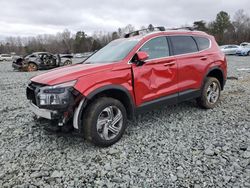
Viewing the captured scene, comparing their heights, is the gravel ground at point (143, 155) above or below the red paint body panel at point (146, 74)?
below

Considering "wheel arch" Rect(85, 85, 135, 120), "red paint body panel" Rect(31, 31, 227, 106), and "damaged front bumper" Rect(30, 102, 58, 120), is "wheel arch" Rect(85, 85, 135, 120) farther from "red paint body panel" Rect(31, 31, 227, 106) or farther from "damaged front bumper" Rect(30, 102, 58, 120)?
"damaged front bumper" Rect(30, 102, 58, 120)

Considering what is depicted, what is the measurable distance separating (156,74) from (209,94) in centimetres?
190

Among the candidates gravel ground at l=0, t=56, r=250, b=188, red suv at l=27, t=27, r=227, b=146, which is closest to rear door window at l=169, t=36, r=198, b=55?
red suv at l=27, t=27, r=227, b=146

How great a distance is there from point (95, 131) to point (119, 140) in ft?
2.01

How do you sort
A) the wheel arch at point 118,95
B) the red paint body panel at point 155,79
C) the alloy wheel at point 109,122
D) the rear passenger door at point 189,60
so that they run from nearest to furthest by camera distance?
the wheel arch at point 118,95, the alloy wheel at point 109,122, the red paint body panel at point 155,79, the rear passenger door at point 189,60

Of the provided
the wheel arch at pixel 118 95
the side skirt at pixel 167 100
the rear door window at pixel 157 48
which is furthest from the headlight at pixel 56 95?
the rear door window at pixel 157 48

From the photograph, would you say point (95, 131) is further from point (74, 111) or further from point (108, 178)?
point (108, 178)

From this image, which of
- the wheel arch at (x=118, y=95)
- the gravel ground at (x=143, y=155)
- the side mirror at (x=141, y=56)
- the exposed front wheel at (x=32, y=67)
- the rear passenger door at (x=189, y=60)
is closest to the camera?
the gravel ground at (x=143, y=155)

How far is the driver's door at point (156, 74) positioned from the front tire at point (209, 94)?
98cm

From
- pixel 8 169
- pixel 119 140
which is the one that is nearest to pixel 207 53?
pixel 119 140

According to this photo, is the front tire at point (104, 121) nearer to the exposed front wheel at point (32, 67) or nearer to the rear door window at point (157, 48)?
the rear door window at point (157, 48)

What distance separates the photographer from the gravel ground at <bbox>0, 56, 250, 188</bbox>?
107 inches

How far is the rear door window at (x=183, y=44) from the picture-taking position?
4465mm

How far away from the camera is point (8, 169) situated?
3.05 m
